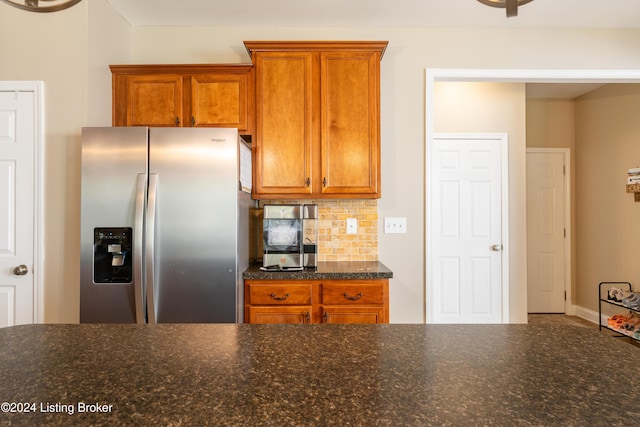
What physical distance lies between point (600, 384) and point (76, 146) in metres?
2.80

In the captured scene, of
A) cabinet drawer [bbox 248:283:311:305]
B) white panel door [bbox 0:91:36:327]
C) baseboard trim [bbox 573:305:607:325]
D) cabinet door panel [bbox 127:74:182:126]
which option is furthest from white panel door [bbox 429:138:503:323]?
white panel door [bbox 0:91:36:327]

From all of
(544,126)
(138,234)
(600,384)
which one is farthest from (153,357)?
(544,126)

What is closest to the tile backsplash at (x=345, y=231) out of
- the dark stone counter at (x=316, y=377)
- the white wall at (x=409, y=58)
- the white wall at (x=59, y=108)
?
the white wall at (x=409, y=58)

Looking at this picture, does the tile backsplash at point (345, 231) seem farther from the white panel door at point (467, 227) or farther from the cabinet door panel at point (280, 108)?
the white panel door at point (467, 227)

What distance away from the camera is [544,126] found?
4531 millimetres

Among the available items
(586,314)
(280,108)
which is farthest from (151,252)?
(586,314)

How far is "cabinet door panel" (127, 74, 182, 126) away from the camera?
2.56m

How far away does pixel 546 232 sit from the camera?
14.8 feet

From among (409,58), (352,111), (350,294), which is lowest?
(350,294)

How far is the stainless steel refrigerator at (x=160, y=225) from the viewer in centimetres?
205

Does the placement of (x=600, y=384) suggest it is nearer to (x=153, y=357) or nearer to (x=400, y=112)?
(x=153, y=357)

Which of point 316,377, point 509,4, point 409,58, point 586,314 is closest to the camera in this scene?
point 316,377

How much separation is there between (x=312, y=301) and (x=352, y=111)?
1346 millimetres

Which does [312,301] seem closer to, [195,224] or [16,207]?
[195,224]
